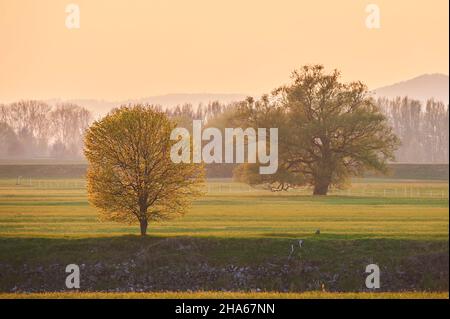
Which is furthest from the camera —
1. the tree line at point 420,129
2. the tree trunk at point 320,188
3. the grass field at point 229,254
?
the tree line at point 420,129

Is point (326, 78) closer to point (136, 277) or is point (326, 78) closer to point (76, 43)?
point (76, 43)

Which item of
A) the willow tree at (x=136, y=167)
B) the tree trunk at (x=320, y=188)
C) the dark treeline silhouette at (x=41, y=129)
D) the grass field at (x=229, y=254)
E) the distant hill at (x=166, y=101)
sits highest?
the distant hill at (x=166, y=101)

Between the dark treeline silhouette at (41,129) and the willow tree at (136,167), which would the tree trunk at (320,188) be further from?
the dark treeline silhouette at (41,129)

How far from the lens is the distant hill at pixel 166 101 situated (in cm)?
12312

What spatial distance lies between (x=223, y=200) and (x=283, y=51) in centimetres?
2989

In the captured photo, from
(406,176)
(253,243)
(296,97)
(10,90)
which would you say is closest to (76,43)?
(10,90)

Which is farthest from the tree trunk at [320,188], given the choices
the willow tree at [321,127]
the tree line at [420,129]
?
the tree line at [420,129]

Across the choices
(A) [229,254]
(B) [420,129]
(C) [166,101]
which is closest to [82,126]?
(C) [166,101]

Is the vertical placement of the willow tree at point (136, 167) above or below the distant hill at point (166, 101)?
below

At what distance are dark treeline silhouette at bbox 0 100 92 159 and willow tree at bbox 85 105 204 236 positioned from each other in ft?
181

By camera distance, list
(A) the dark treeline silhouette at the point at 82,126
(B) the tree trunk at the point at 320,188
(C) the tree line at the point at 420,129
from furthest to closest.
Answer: (C) the tree line at the point at 420,129 < (A) the dark treeline silhouette at the point at 82,126 < (B) the tree trunk at the point at 320,188

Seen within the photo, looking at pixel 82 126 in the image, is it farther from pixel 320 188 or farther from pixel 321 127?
pixel 321 127

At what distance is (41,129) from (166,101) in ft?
99.6

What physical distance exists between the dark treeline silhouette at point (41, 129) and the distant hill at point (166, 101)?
3836 mm
